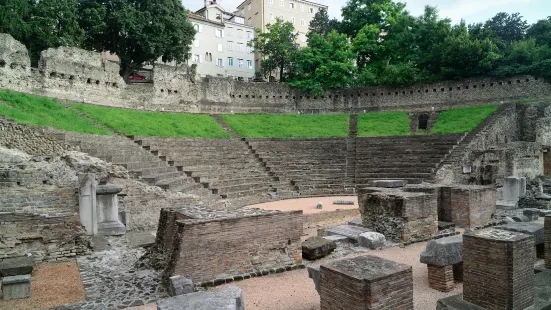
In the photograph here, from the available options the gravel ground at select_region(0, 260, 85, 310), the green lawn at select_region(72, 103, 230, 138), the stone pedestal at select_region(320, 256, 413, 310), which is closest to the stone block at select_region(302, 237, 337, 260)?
the stone pedestal at select_region(320, 256, 413, 310)

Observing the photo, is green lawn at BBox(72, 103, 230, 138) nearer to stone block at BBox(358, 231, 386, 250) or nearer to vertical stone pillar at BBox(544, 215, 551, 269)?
stone block at BBox(358, 231, 386, 250)

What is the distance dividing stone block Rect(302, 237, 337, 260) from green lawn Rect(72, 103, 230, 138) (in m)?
14.9

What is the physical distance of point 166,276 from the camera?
6.75 m

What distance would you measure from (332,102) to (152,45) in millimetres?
17082

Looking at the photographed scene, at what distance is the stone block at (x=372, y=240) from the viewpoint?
9.39 m

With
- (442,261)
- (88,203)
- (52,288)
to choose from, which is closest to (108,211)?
(88,203)

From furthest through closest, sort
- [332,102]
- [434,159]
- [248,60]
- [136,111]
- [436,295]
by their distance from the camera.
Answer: [248,60]
[332,102]
[136,111]
[434,159]
[436,295]

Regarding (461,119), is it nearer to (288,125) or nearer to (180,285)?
(288,125)

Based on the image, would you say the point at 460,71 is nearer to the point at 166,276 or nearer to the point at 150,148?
the point at 150,148

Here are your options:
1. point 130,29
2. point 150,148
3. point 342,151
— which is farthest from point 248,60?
point 150,148

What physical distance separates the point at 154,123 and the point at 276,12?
1287 inches

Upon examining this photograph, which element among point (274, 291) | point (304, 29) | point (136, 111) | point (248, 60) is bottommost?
point (274, 291)

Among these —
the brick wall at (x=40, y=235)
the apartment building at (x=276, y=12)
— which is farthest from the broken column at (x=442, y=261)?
the apartment building at (x=276, y=12)

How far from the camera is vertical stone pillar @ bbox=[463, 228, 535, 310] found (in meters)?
5.09
